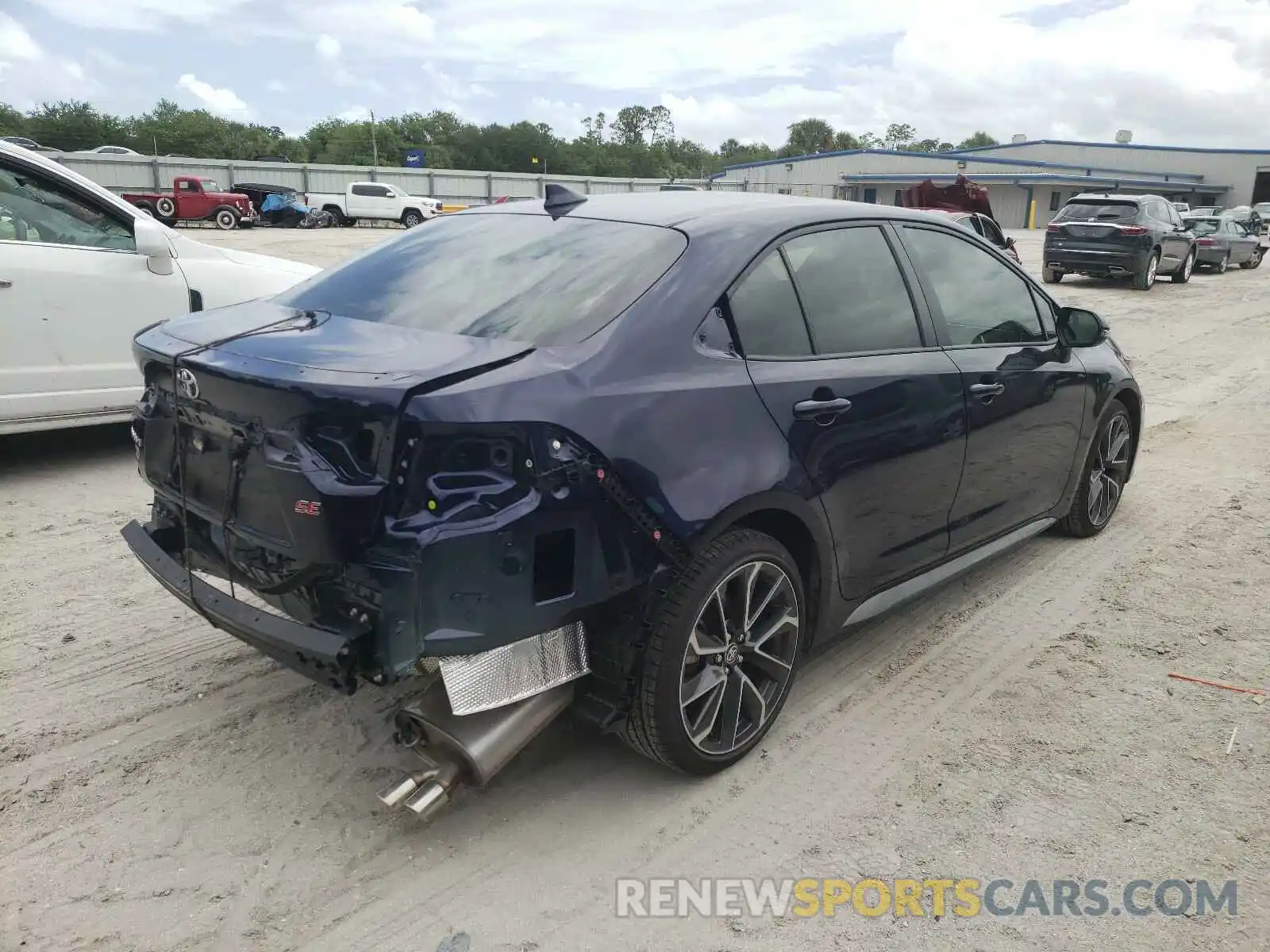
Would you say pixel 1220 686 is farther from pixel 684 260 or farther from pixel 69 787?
pixel 69 787

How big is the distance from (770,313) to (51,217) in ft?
14.9

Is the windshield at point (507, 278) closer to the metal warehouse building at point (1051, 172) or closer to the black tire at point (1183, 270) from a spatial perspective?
the black tire at point (1183, 270)

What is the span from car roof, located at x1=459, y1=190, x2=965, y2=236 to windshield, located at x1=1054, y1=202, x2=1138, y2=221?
16.1 metres

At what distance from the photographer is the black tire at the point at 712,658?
2.69 m

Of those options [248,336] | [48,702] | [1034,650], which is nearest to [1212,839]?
[1034,650]

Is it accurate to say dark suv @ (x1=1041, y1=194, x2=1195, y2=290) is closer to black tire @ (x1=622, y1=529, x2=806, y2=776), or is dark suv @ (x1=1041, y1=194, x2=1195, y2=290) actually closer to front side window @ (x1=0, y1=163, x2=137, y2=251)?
front side window @ (x1=0, y1=163, x2=137, y2=251)

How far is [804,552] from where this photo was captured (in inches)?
125

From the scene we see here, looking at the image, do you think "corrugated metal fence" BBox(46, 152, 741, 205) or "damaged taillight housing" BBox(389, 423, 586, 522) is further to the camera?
"corrugated metal fence" BBox(46, 152, 741, 205)

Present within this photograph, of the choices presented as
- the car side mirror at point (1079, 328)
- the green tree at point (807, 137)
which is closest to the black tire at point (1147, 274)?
the car side mirror at point (1079, 328)

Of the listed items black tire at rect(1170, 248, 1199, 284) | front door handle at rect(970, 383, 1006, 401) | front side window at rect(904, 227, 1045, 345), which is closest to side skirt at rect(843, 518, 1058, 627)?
front door handle at rect(970, 383, 1006, 401)

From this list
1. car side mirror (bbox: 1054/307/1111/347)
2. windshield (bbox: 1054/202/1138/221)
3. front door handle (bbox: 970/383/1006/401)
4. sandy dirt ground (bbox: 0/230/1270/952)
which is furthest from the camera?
windshield (bbox: 1054/202/1138/221)

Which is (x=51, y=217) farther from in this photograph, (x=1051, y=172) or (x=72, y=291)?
(x=1051, y=172)

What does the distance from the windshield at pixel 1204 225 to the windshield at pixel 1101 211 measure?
22.2 feet

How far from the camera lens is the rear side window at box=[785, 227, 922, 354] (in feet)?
10.7
